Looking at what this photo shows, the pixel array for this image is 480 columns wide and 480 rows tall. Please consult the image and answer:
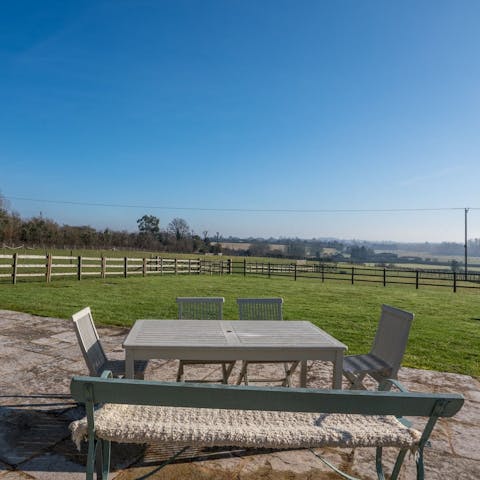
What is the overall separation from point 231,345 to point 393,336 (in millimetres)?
1377

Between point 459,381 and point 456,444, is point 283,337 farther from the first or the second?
point 459,381

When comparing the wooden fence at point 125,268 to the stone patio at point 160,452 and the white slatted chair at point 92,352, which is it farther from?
the white slatted chair at point 92,352

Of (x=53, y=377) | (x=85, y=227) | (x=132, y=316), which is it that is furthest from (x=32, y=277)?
(x=85, y=227)

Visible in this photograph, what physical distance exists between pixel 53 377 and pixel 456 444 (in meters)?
3.45

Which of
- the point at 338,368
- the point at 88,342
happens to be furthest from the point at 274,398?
the point at 88,342

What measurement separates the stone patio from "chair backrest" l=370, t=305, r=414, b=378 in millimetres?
537

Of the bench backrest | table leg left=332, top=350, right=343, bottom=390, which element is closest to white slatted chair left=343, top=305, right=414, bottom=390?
table leg left=332, top=350, right=343, bottom=390

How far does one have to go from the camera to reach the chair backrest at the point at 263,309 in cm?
399

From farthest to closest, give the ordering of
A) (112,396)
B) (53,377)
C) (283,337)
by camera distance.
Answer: (53,377), (283,337), (112,396)

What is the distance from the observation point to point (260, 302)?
13.2ft

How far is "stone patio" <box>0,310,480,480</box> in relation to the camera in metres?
2.18

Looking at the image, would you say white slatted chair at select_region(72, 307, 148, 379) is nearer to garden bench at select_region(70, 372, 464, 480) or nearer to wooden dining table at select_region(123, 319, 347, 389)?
wooden dining table at select_region(123, 319, 347, 389)

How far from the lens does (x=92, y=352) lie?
2.78 m

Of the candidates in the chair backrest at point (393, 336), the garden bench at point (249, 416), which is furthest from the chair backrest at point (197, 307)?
the garden bench at point (249, 416)
